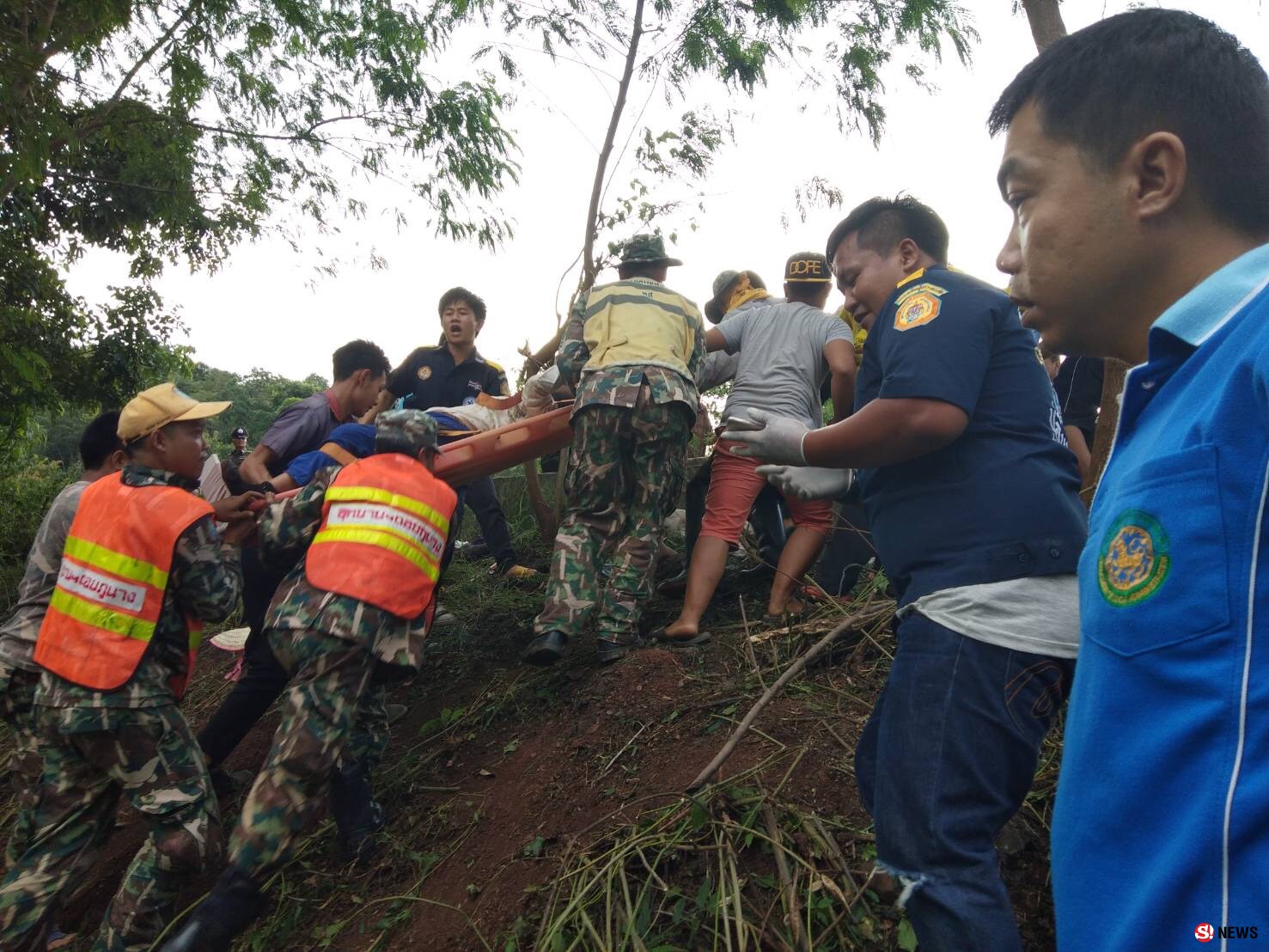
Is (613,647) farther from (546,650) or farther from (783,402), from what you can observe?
(783,402)

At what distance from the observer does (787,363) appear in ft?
12.8

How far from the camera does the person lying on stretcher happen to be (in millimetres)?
3676

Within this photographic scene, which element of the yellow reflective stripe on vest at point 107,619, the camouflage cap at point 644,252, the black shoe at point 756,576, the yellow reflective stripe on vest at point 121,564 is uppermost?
the camouflage cap at point 644,252

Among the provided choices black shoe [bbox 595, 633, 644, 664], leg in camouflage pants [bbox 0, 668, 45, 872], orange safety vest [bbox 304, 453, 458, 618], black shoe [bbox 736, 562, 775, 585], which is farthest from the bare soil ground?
orange safety vest [bbox 304, 453, 458, 618]

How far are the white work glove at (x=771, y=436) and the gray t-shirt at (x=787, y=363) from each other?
1.90 m

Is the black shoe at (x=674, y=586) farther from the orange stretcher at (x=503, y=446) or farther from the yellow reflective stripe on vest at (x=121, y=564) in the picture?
the yellow reflective stripe on vest at (x=121, y=564)

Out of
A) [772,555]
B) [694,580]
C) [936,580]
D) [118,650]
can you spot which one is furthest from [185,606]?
[772,555]

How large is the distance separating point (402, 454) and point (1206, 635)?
280 cm

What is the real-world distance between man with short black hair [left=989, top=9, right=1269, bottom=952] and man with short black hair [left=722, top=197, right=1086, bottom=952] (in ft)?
1.97

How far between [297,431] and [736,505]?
2.14 meters

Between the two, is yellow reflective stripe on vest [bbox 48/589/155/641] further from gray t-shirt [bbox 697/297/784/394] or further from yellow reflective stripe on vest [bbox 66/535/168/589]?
gray t-shirt [bbox 697/297/784/394]

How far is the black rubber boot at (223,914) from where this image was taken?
95.8 inches

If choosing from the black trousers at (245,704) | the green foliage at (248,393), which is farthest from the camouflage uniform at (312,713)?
the green foliage at (248,393)

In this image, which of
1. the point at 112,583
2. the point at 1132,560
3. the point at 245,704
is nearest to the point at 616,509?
the point at 245,704
